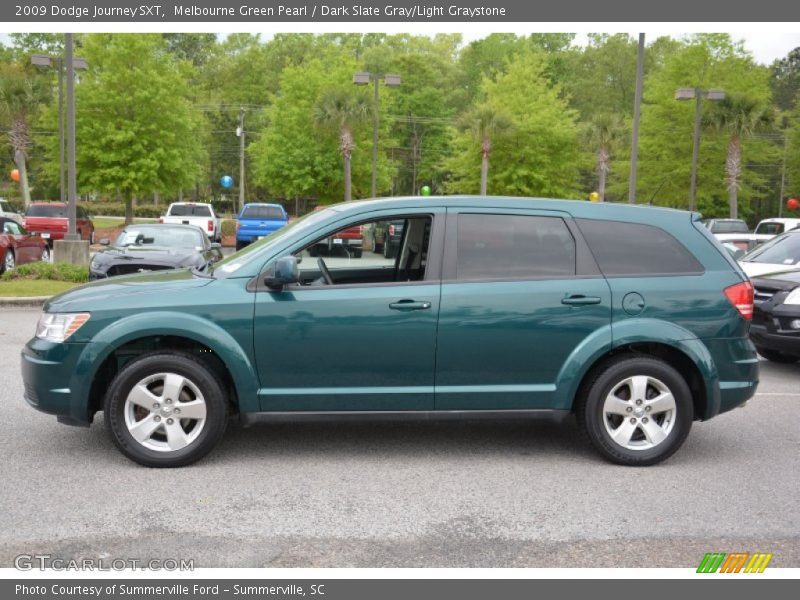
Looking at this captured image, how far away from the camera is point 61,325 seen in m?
5.45

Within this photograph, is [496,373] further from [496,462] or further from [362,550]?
[362,550]

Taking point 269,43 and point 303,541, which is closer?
point 303,541

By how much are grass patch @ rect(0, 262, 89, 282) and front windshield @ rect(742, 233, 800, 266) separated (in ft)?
40.0

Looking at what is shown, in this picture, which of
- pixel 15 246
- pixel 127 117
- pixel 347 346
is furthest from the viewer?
pixel 127 117

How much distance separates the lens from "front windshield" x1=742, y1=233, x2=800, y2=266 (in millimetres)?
11344

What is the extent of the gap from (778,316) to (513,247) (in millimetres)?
4681

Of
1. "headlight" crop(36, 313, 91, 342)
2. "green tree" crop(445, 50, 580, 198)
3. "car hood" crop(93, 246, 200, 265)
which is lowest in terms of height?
"car hood" crop(93, 246, 200, 265)

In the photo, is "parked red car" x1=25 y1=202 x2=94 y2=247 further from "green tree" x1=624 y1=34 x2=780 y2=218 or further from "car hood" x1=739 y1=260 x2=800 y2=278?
→ "green tree" x1=624 y1=34 x2=780 y2=218

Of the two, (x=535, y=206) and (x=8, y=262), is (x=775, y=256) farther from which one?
(x=8, y=262)

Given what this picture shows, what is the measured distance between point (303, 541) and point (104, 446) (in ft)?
7.59

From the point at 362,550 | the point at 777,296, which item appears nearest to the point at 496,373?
the point at 362,550

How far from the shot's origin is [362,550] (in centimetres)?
419

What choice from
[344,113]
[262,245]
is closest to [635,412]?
[262,245]

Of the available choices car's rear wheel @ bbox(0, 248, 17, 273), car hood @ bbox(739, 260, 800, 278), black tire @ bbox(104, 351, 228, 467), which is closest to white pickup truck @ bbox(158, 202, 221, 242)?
car's rear wheel @ bbox(0, 248, 17, 273)
